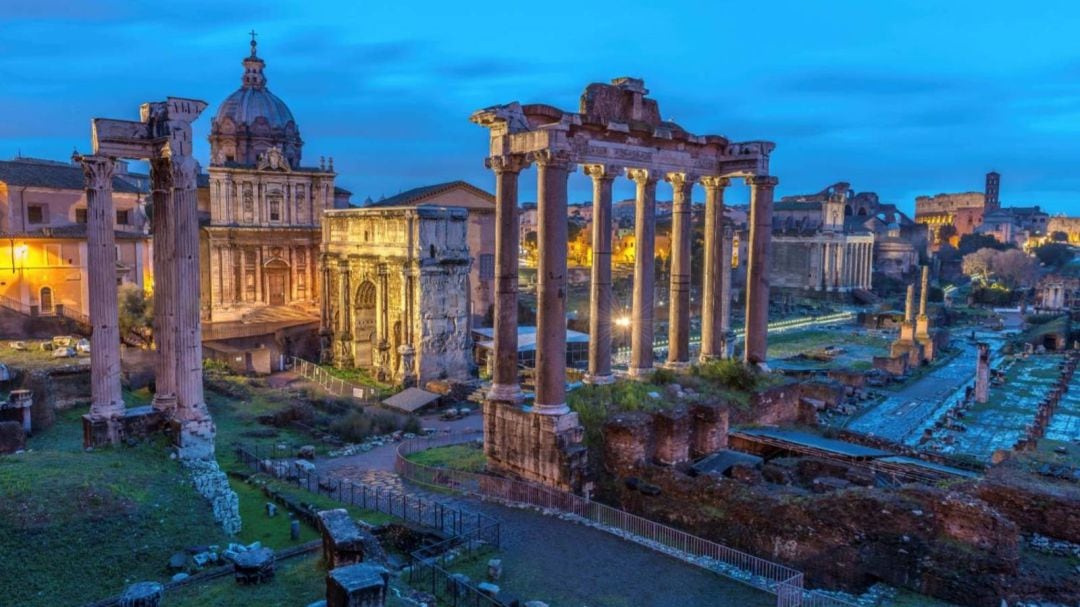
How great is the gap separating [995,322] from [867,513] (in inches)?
2473

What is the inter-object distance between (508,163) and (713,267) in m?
7.51

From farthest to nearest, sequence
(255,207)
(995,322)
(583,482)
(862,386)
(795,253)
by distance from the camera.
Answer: (795,253), (995,322), (255,207), (862,386), (583,482)

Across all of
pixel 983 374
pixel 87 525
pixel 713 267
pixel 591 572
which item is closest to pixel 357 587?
pixel 591 572

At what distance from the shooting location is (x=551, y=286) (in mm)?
15969

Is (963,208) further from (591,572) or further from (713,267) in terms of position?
(591,572)

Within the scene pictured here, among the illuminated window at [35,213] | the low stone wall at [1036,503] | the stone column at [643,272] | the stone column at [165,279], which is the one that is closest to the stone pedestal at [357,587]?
the stone column at [165,279]

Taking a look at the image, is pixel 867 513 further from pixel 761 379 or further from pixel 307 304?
pixel 307 304

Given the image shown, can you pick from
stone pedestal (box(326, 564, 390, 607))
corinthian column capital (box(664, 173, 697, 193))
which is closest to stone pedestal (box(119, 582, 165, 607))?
stone pedestal (box(326, 564, 390, 607))

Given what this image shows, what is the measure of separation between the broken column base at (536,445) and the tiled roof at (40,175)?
30.4m

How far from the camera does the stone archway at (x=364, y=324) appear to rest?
1518 inches

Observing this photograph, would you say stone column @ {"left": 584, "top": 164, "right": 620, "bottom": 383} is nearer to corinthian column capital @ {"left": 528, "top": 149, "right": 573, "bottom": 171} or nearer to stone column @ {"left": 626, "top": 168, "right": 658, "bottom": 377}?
stone column @ {"left": 626, "top": 168, "right": 658, "bottom": 377}

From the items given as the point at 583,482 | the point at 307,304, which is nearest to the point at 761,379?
the point at 583,482

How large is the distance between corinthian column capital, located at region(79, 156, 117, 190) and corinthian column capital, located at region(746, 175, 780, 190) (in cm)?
1476

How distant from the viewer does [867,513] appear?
40.9ft
